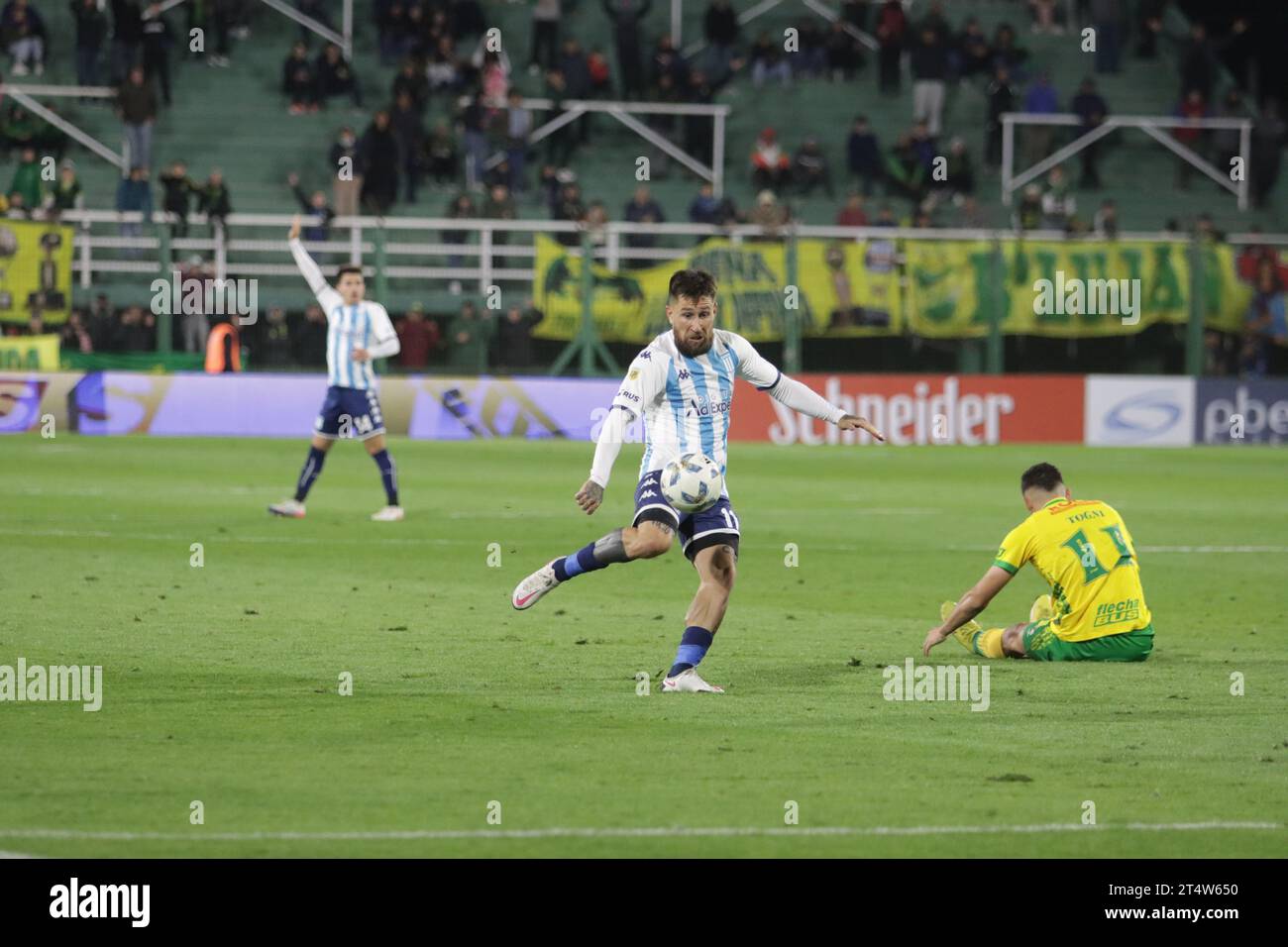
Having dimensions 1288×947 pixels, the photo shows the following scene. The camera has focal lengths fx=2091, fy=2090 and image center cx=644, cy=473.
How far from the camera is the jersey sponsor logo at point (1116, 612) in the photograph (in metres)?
11.8

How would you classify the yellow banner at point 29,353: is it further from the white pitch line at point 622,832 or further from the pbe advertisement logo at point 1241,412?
the white pitch line at point 622,832

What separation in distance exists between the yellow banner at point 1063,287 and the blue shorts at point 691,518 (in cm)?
2287

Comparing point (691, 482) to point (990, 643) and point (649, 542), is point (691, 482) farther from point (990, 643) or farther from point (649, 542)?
point (990, 643)

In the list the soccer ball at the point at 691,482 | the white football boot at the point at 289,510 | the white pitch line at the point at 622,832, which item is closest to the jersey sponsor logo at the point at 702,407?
the soccer ball at the point at 691,482

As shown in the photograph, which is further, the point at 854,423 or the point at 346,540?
the point at 346,540

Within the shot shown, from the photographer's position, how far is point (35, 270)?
31.1 metres

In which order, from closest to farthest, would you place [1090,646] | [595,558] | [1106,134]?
[595,558]
[1090,646]
[1106,134]

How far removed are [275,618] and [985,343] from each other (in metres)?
22.3

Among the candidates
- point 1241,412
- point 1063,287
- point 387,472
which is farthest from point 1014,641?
point 1241,412

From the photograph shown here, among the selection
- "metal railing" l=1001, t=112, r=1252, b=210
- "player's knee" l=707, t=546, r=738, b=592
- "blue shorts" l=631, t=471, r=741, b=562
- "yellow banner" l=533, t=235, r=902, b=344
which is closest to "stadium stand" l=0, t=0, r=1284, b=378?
"metal railing" l=1001, t=112, r=1252, b=210

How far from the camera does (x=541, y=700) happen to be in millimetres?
10461

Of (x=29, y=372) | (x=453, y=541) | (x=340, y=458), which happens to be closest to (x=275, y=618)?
(x=453, y=541)

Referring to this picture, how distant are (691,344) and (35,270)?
891 inches

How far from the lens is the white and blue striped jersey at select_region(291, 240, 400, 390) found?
2019 cm
